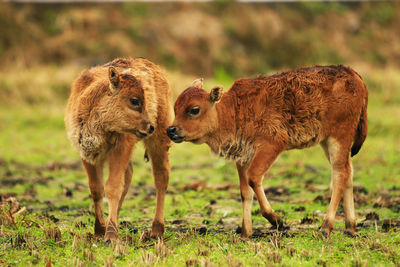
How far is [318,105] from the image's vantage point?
24.7 feet

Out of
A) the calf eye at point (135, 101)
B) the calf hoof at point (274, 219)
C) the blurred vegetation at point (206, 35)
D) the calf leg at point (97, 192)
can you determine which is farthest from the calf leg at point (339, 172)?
the blurred vegetation at point (206, 35)

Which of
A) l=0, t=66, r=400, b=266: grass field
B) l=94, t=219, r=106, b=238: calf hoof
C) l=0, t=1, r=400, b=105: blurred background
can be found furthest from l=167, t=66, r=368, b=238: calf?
l=0, t=1, r=400, b=105: blurred background

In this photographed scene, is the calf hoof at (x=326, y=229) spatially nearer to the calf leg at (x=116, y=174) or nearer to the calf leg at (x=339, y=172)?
the calf leg at (x=339, y=172)

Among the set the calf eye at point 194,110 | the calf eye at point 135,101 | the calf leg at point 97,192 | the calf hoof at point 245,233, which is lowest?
the calf hoof at point 245,233

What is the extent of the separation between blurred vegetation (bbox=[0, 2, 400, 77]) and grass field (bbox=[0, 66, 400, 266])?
39.9 ft

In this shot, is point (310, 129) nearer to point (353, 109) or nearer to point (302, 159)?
point (353, 109)

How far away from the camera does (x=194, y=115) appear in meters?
7.44

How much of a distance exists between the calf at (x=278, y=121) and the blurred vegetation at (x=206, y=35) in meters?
21.4

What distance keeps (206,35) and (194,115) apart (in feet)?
84.4

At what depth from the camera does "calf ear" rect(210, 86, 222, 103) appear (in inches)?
293

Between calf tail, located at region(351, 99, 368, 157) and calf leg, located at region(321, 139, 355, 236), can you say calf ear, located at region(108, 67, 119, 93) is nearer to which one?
calf leg, located at region(321, 139, 355, 236)

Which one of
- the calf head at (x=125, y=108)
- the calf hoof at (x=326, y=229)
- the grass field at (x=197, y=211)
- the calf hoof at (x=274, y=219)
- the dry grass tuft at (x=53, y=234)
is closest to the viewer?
the grass field at (x=197, y=211)

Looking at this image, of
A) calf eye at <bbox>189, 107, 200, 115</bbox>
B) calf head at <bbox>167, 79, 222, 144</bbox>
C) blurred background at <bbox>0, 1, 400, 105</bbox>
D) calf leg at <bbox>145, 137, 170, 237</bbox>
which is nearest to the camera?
calf head at <bbox>167, 79, 222, 144</bbox>

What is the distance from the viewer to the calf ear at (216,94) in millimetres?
7434
